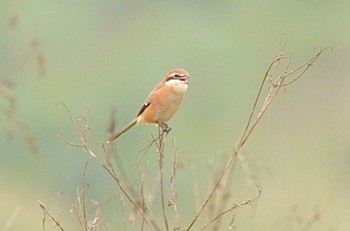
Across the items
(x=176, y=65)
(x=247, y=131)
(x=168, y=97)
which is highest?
(x=247, y=131)

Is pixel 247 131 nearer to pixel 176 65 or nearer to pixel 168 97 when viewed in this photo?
pixel 168 97

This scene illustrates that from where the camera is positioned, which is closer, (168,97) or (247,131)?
(247,131)

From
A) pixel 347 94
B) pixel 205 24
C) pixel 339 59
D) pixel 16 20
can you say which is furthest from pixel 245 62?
pixel 16 20

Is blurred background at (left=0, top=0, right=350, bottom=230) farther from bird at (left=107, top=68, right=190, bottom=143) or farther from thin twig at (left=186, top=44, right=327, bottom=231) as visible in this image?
thin twig at (left=186, top=44, right=327, bottom=231)

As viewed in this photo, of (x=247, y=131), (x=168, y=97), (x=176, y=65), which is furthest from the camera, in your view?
(x=176, y=65)

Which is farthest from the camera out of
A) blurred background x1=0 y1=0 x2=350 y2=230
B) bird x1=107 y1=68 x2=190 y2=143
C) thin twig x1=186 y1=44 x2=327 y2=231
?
blurred background x1=0 y1=0 x2=350 y2=230

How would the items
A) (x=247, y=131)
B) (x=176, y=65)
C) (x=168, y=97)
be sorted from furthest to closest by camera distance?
(x=176, y=65), (x=168, y=97), (x=247, y=131)

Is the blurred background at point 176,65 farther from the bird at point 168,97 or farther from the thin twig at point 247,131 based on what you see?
the thin twig at point 247,131

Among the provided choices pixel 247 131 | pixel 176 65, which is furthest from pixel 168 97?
pixel 176 65

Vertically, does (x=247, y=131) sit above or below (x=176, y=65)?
above

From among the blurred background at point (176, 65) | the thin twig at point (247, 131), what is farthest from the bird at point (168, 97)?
the blurred background at point (176, 65)

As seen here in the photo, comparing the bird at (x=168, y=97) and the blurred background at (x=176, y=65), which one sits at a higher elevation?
the bird at (x=168, y=97)

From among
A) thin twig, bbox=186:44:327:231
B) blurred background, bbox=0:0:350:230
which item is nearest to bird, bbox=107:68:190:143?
thin twig, bbox=186:44:327:231

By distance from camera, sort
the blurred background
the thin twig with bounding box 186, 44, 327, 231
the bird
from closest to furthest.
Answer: the thin twig with bounding box 186, 44, 327, 231
the bird
the blurred background
